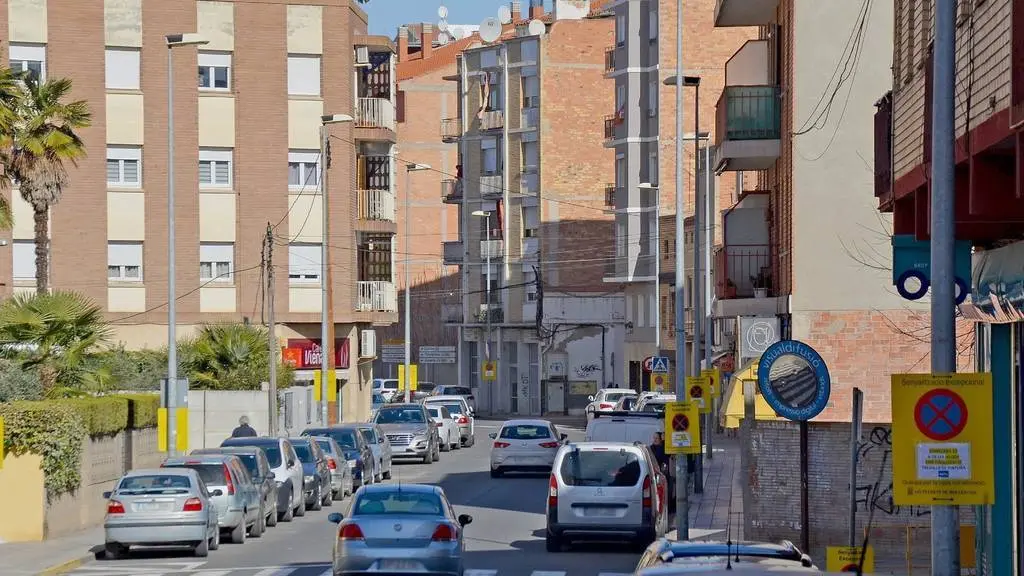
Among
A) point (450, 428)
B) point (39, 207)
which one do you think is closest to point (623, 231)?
point (450, 428)

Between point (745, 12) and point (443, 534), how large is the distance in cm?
2223

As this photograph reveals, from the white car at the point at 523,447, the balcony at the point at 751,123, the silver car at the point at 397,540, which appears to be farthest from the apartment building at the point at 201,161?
the silver car at the point at 397,540

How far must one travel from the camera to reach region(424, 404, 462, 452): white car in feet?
189

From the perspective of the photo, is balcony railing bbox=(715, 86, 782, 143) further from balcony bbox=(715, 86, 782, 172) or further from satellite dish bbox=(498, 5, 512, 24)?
satellite dish bbox=(498, 5, 512, 24)

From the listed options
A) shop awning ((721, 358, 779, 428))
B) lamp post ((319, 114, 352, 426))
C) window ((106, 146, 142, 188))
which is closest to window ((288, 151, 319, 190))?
lamp post ((319, 114, 352, 426))

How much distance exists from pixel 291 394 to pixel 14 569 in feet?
94.4

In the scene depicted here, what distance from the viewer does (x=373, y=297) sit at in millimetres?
61938

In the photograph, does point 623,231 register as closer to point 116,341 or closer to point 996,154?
point 116,341

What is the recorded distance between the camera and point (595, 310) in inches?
3504

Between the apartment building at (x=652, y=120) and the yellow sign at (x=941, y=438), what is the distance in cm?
6572

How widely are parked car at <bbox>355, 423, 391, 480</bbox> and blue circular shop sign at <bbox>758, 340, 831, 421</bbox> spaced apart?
2454 centimetres

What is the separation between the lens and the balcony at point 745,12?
38.5 meters

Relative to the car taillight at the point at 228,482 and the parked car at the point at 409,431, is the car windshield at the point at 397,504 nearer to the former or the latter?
the car taillight at the point at 228,482

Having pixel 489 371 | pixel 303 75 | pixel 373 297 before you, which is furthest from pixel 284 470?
pixel 489 371
